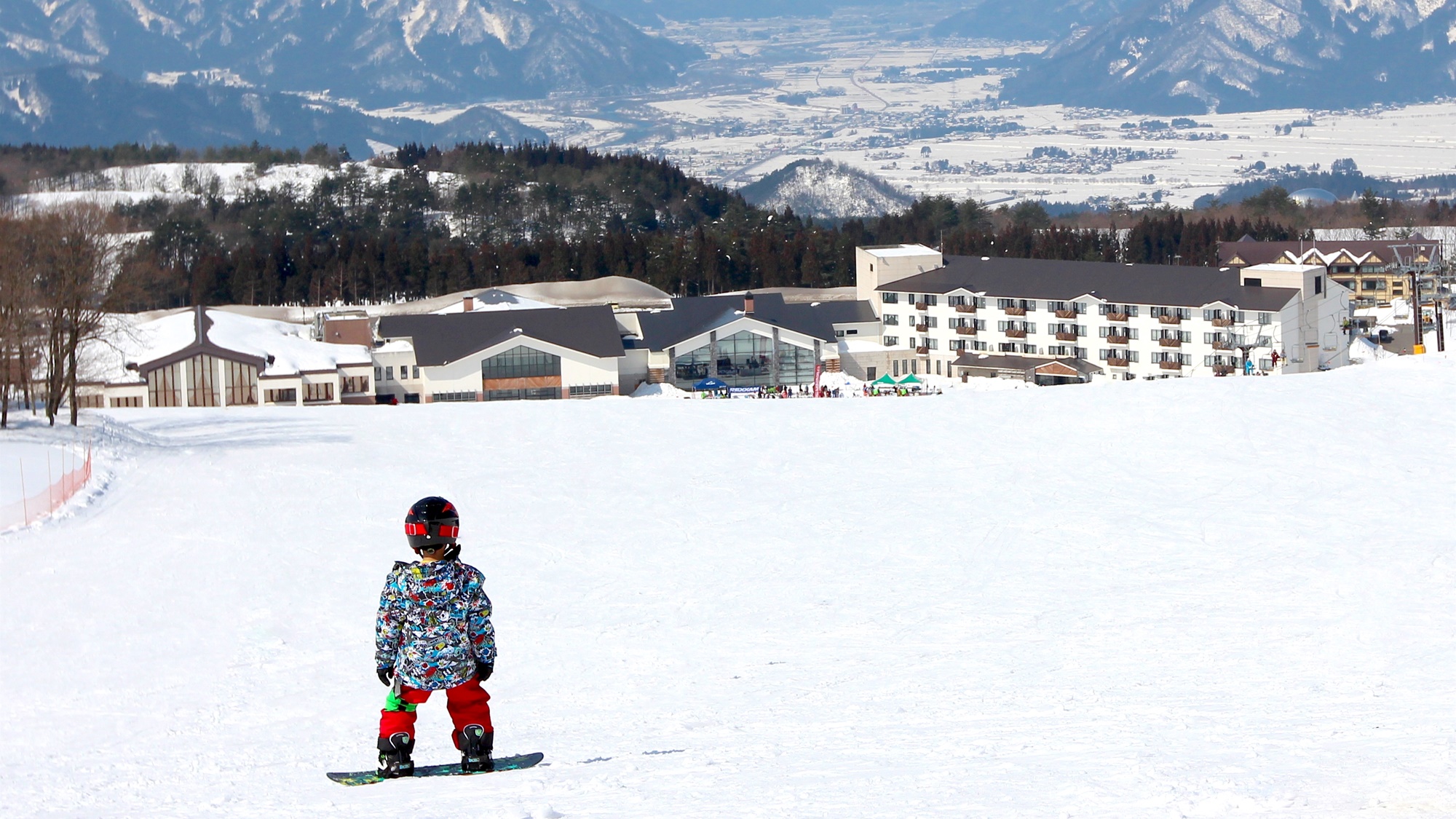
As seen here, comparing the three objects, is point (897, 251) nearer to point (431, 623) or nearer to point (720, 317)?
point (720, 317)

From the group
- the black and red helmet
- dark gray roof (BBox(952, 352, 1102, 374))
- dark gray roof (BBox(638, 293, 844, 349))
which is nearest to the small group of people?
dark gray roof (BBox(638, 293, 844, 349))

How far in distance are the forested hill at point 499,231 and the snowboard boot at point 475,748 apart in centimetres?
2693

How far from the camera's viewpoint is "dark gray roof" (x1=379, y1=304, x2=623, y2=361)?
1757 inches

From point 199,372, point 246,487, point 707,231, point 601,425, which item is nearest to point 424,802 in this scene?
point 246,487

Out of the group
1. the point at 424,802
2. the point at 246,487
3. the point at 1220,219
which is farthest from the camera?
the point at 1220,219

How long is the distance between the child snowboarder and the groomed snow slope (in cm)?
55

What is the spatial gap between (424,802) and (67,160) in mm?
112970

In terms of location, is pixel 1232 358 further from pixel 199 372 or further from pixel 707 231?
pixel 707 231

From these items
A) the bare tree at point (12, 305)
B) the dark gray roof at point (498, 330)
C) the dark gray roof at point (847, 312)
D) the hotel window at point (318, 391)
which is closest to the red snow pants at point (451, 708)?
the bare tree at point (12, 305)

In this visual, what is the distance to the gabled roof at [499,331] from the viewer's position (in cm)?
4456

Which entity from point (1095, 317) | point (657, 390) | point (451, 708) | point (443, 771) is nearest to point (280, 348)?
point (657, 390)

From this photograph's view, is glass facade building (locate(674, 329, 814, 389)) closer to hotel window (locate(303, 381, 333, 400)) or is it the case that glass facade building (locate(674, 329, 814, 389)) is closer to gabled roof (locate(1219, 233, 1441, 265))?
hotel window (locate(303, 381, 333, 400))

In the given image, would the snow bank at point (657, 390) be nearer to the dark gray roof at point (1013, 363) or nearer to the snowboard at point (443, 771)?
the dark gray roof at point (1013, 363)

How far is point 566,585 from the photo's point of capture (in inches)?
607
